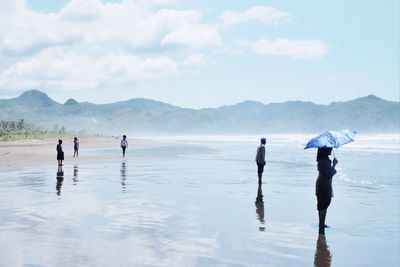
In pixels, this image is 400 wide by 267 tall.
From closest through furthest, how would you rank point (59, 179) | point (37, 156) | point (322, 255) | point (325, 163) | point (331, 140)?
point (322, 255) → point (331, 140) → point (325, 163) → point (59, 179) → point (37, 156)

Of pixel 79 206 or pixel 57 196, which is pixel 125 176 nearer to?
pixel 57 196

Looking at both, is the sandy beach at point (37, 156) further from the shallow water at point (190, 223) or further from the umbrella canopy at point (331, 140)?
the umbrella canopy at point (331, 140)

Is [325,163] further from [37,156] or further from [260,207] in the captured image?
[37,156]

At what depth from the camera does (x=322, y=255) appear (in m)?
9.52


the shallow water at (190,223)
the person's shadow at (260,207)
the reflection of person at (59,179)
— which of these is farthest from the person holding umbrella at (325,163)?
the reflection of person at (59,179)

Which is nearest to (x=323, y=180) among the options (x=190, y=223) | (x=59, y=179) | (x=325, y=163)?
(x=325, y=163)

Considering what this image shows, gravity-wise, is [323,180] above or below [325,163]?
below

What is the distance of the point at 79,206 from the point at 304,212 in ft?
20.3

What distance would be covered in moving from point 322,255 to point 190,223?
3.62m

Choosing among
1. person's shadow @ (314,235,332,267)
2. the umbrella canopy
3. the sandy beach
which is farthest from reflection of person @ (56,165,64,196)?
person's shadow @ (314,235,332,267)

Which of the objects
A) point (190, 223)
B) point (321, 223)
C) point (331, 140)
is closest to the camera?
point (331, 140)

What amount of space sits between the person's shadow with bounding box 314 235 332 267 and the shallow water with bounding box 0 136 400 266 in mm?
22

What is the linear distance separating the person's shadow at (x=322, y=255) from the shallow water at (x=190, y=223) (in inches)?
0.9

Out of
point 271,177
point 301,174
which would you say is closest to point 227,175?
A: point 271,177
